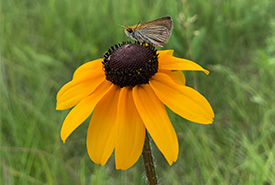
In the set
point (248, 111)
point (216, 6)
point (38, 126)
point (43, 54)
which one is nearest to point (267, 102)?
point (248, 111)

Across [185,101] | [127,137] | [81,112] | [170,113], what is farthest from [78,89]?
[170,113]

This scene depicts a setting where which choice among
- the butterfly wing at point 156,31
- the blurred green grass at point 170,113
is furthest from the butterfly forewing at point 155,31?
the blurred green grass at point 170,113

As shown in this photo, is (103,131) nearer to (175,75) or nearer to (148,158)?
(148,158)

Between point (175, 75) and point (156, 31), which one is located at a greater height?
point (156, 31)

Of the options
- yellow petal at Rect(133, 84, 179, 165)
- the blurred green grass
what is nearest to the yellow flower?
yellow petal at Rect(133, 84, 179, 165)

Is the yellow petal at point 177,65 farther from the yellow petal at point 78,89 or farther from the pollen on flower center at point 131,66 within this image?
the yellow petal at point 78,89

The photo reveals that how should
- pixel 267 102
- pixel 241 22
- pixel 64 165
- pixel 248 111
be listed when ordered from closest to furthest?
pixel 267 102 → pixel 64 165 → pixel 248 111 → pixel 241 22

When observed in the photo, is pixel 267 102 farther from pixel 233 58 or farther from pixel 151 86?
pixel 151 86
